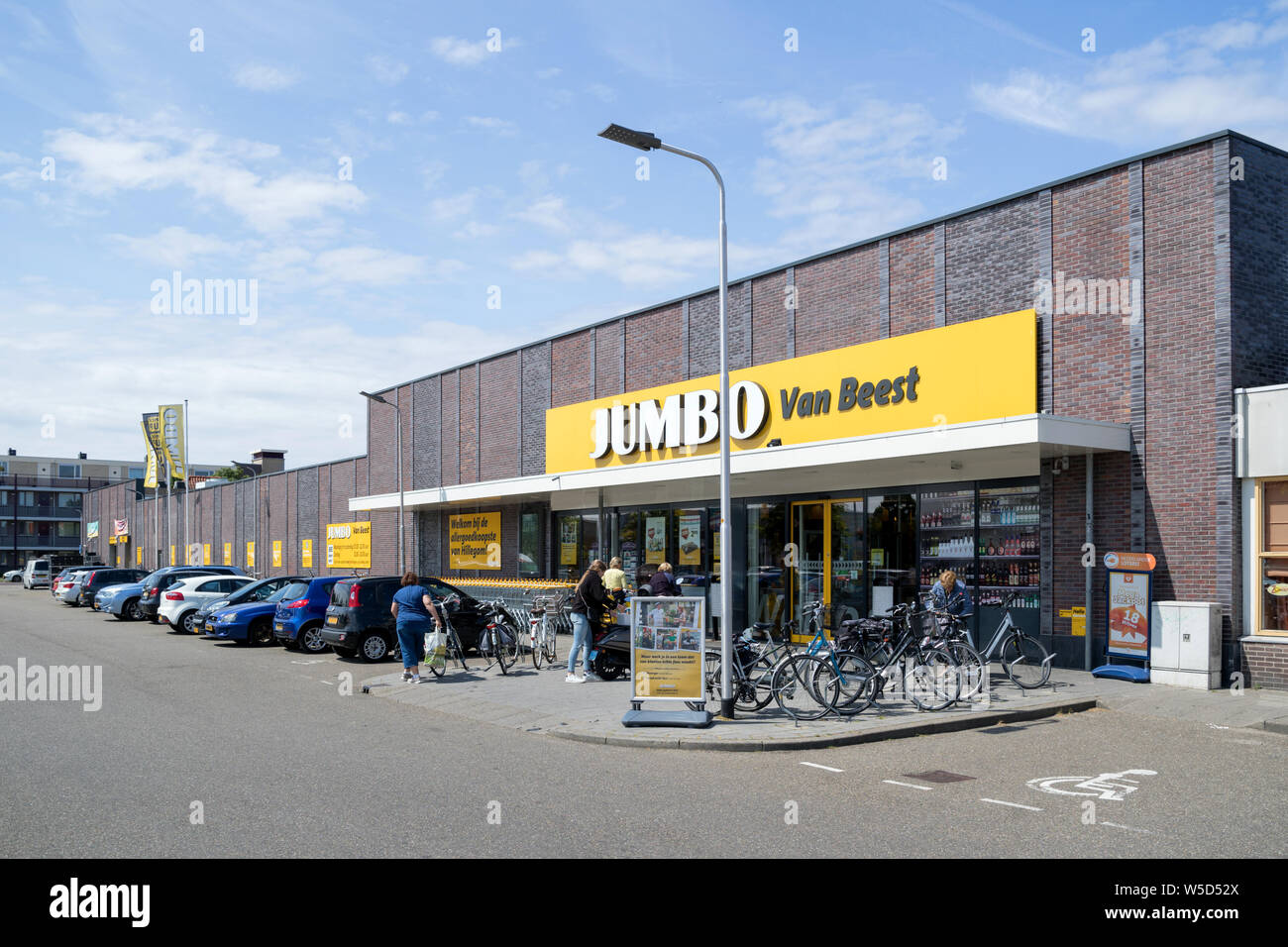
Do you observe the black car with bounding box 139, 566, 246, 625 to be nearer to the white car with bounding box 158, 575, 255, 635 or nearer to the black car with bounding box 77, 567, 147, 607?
the white car with bounding box 158, 575, 255, 635

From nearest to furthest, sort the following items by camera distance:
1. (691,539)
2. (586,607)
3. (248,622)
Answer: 1. (586,607)
2. (248,622)
3. (691,539)

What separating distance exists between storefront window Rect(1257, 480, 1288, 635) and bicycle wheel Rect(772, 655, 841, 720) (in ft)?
21.1

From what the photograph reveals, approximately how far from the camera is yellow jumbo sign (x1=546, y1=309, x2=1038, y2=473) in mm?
16766

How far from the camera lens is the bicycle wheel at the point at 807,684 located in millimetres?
11953

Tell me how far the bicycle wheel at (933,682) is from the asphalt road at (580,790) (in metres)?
1.13

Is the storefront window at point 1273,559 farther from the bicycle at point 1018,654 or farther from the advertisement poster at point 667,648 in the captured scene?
the advertisement poster at point 667,648

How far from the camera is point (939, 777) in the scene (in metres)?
9.00

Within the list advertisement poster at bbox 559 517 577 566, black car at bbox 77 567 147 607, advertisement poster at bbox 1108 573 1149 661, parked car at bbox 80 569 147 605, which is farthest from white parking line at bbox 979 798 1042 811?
parked car at bbox 80 569 147 605

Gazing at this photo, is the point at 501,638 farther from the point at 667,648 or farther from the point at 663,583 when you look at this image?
the point at 667,648

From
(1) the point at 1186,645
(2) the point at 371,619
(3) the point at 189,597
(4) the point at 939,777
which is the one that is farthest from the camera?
(3) the point at 189,597

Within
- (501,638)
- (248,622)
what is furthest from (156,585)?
(501,638)

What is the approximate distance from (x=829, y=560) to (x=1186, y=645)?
691 centimetres
